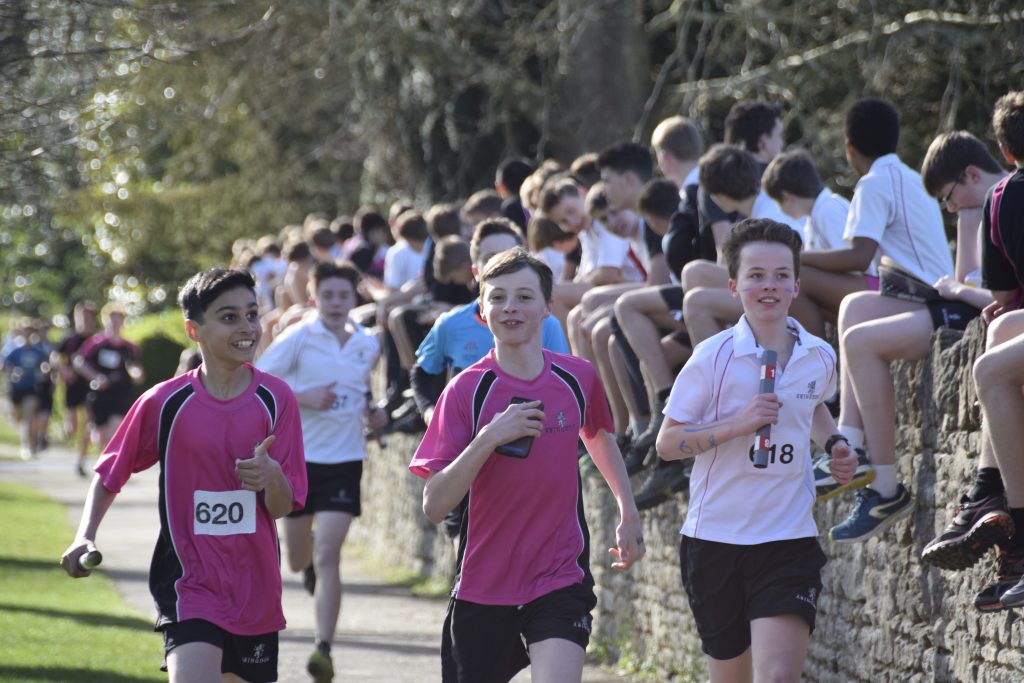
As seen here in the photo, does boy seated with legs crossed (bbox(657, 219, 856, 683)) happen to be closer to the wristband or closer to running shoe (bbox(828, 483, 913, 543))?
the wristband

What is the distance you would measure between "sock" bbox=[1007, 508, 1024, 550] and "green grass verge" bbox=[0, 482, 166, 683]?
5.58m

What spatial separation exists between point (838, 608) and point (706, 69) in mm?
9305

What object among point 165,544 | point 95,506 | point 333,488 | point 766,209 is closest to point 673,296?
point 766,209

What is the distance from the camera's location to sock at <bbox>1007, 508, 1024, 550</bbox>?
5445 millimetres

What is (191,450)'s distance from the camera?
6.02 meters

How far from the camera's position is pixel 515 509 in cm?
564

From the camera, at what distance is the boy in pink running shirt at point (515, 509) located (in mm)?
5598

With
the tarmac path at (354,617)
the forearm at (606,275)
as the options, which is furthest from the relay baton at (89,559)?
the forearm at (606,275)

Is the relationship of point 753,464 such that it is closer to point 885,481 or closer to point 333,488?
point 885,481

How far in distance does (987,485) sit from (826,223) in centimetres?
259

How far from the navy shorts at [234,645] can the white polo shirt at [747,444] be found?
165 centimetres

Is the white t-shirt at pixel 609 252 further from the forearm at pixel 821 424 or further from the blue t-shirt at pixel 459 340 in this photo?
the forearm at pixel 821 424

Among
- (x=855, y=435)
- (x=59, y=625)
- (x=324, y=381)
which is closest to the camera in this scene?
(x=855, y=435)

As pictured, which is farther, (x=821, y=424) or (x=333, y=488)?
(x=333, y=488)
